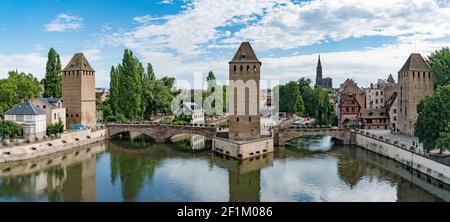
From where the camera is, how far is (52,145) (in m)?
39.3

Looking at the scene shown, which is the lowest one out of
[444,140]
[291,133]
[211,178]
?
[211,178]

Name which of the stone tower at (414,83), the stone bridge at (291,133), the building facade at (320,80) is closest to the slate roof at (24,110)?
the stone bridge at (291,133)

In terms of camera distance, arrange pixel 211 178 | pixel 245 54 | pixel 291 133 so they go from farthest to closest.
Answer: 1. pixel 291 133
2. pixel 245 54
3. pixel 211 178

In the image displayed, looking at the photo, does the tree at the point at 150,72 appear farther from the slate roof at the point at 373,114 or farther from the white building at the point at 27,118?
the slate roof at the point at 373,114

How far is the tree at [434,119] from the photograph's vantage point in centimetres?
2953

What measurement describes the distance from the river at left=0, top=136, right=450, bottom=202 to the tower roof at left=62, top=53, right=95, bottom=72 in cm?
1212

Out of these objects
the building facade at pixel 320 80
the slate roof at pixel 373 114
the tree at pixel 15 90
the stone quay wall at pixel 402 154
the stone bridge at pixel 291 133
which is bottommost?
the stone quay wall at pixel 402 154

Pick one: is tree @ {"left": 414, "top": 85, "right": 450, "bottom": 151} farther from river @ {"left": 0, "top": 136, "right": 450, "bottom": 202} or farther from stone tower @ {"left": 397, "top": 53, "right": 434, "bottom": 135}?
stone tower @ {"left": 397, "top": 53, "right": 434, "bottom": 135}

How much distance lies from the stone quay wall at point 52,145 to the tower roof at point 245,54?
18592 mm

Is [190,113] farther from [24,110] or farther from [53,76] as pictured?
[24,110]

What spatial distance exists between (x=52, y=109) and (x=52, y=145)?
22.9 ft

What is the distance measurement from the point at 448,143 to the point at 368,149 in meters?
15.3

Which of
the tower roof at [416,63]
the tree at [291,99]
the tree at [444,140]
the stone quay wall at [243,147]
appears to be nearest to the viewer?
the tree at [444,140]

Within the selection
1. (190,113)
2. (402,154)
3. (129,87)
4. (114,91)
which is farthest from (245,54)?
(190,113)
